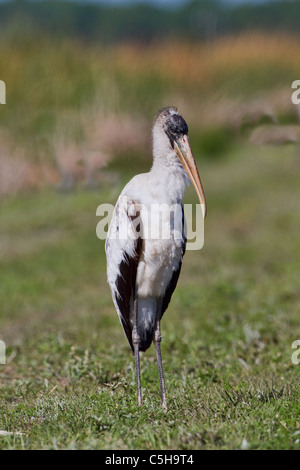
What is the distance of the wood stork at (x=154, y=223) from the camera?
5047 mm

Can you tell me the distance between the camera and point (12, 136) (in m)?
19.5

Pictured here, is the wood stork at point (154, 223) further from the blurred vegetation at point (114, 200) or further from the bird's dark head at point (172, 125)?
the blurred vegetation at point (114, 200)

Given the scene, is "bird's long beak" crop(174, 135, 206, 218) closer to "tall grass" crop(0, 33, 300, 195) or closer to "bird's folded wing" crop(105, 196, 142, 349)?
"bird's folded wing" crop(105, 196, 142, 349)

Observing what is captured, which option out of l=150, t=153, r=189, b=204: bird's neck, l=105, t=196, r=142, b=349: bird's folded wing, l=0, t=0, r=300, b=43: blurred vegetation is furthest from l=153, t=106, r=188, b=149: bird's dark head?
l=0, t=0, r=300, b=43: blurred vegetation

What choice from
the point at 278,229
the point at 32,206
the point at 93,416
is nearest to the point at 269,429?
the point at 93,416

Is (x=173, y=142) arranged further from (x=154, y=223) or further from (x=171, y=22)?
(x=171, y=22)

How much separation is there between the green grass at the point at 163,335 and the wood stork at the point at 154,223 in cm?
63

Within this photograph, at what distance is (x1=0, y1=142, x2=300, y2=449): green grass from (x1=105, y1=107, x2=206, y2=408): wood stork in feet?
2.06

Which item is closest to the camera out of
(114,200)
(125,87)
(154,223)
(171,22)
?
(154,223)

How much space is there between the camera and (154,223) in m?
5.04

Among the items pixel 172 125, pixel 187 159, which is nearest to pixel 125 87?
pixel 172 125

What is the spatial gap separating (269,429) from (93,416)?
42.0 inches

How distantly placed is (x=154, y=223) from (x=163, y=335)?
118 inches

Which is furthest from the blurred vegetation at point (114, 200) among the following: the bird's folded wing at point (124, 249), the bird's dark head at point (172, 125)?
the bird's dark head at point (172, 125)
